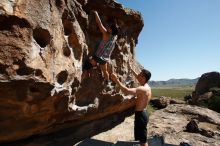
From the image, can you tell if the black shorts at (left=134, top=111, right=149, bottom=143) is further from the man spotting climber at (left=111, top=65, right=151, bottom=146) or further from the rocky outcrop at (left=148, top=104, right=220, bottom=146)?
the rocky outcrop at (left=148, top=104, right=220, bottom=146)

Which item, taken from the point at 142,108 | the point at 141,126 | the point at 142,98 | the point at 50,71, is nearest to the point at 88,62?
the point at 142,98

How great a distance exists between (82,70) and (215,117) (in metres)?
12.3

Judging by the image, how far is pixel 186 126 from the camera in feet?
52.6

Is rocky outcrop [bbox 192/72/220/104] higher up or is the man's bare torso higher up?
rocky outcrop [bbox 192/72/220/104]

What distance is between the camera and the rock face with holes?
695 cm

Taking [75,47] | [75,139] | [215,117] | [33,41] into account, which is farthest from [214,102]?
[33,41]

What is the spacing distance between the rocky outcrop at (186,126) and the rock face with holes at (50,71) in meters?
3.65

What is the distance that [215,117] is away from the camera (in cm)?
1948

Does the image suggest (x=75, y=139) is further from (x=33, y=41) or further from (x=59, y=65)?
(x=33, y=41)

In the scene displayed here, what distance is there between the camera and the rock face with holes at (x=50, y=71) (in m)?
6.95

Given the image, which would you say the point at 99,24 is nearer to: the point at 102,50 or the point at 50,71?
the point at 102,50

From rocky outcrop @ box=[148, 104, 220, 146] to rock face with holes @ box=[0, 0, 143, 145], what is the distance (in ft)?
12.0

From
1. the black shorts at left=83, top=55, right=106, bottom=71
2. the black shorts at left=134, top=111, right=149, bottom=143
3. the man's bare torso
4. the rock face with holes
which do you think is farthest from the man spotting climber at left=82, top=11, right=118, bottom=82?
the black shorts at left=134, top=111, right=149, bottom=143

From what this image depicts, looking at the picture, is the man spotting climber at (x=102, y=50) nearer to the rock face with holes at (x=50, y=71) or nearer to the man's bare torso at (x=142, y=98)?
the rock face with holes at (x=50, y=71)
